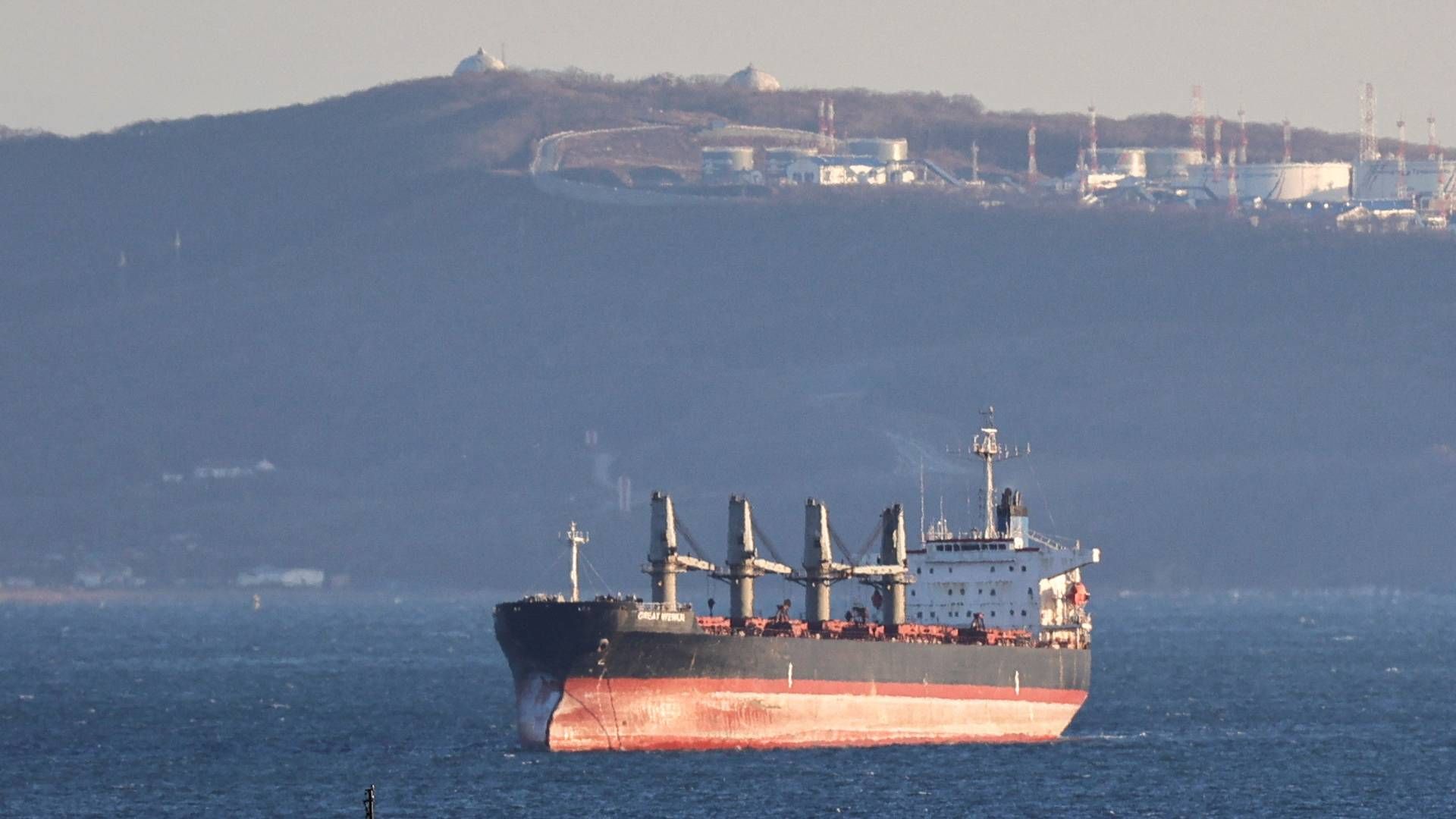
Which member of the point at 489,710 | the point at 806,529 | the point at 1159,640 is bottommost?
the point at 1159,640

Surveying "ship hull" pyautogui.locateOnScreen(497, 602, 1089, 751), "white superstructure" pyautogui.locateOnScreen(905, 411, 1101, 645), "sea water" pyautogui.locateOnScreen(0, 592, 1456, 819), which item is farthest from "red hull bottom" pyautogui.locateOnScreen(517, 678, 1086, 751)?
"white superstructure" pyautogui.locateOnScreen(905, 411, 1101, 645)

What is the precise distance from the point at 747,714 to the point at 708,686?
1.81 m

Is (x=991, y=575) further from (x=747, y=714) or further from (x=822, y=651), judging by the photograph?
(x=747, y=714)

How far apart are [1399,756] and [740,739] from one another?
18.6m

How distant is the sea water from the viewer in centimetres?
6750

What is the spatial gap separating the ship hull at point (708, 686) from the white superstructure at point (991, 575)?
22.0 feet

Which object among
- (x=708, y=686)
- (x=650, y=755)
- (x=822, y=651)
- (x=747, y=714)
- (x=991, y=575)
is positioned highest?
(x=822, y=651)

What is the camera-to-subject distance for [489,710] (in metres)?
97.8

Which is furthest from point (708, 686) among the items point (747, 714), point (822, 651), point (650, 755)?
point (822, 651)

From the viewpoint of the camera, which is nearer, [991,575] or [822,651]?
[822,651]

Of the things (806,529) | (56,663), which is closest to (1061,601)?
(806,529)

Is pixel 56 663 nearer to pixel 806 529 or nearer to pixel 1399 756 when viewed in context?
pixel 806 529

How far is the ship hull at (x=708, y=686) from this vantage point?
249 feet

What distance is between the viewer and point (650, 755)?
250 ft
